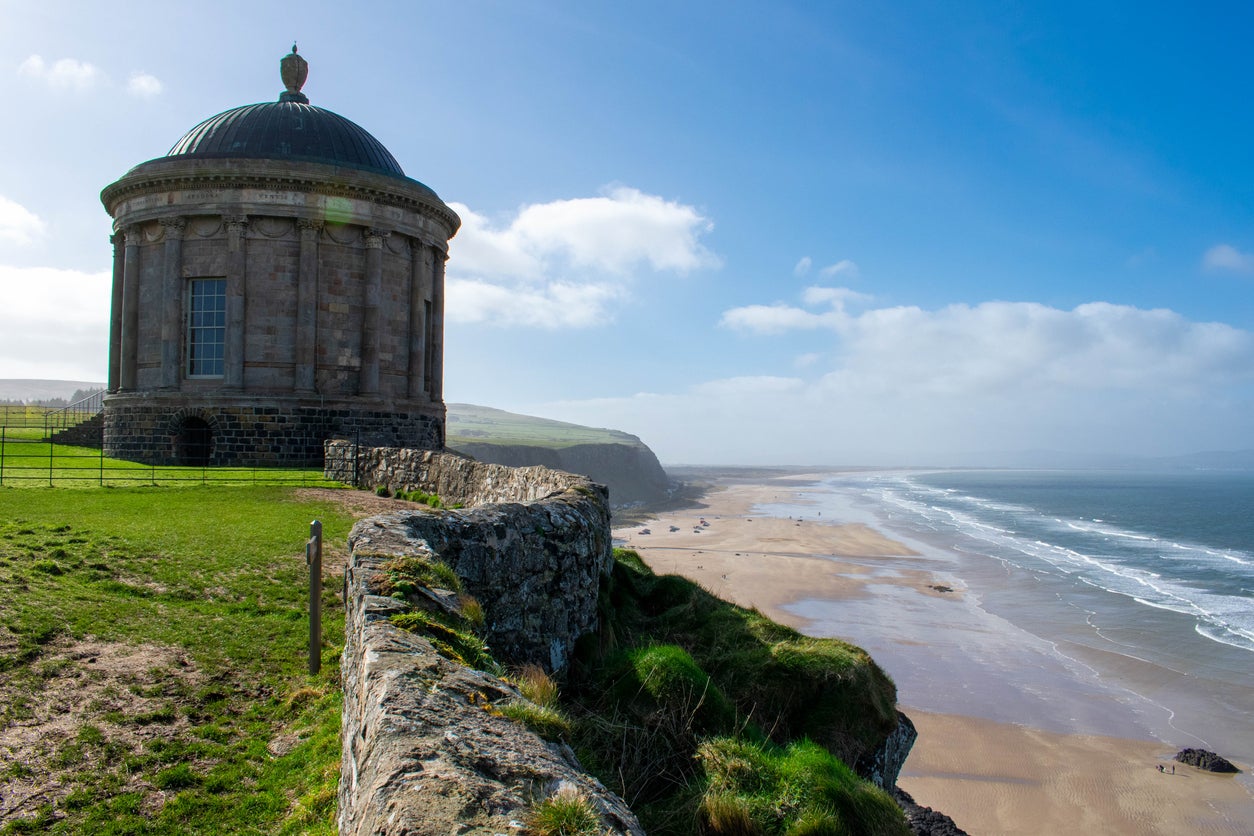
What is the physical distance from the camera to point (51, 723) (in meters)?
6.05

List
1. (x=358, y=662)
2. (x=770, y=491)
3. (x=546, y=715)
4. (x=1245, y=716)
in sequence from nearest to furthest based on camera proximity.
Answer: (x=546, y=715)
(x=358, y=662)
(x=1245, y=716)
(x=770, y=491)

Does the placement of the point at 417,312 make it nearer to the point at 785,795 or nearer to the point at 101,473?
the point at 101,473

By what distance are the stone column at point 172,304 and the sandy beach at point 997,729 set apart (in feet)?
75.7

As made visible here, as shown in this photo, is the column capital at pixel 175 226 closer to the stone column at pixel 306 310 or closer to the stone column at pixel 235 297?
the stone column at pixel 235 297

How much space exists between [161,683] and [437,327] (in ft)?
81.2

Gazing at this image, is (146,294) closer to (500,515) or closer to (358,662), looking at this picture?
(500,515)

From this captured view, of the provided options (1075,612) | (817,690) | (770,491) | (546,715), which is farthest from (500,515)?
(770,491)

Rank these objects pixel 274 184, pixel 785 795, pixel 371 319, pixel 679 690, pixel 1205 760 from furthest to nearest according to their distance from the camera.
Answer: pixel 371 319
pixel 274 184
pixel 1205 760
pixel 679 690
pixel 785 795

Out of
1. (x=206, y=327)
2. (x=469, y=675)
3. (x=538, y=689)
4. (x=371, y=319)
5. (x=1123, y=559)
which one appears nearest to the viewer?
(x=469, y=675)

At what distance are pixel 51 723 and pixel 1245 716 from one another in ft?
82.6

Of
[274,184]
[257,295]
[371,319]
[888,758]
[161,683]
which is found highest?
[274,184]

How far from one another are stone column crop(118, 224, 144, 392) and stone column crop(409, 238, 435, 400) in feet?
30.1

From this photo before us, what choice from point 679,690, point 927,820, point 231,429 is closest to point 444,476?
point 927,820

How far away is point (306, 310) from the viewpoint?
26500 millimetres
